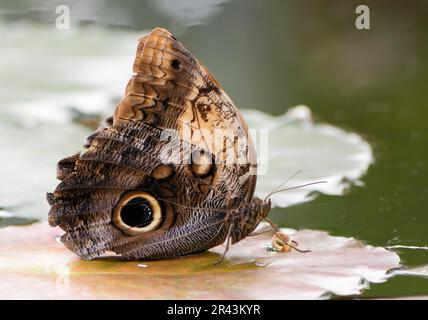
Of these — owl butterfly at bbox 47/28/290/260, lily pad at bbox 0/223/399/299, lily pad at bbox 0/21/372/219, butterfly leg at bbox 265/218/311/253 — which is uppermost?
lily pad at bbox 0/21/372/219

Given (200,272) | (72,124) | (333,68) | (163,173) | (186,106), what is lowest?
(200,272)

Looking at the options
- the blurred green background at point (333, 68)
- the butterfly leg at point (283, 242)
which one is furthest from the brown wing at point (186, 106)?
the blurred green background at point (333, 68)

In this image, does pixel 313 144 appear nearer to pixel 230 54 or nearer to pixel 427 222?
pixel 427 222

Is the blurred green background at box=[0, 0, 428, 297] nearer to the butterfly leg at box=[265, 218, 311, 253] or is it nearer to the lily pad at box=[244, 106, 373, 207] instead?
the lily pad at box=[244, 106, 373, 207]

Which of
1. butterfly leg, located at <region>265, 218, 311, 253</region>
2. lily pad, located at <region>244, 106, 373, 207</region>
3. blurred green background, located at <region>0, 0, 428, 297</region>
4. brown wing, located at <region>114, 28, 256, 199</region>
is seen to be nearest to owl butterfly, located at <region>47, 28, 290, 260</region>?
brown wing, located at <region>114, 28, 256, 199</region>

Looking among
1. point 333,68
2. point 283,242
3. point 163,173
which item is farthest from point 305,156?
point 333,68

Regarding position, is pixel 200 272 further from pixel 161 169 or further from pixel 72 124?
pixel 72 124
